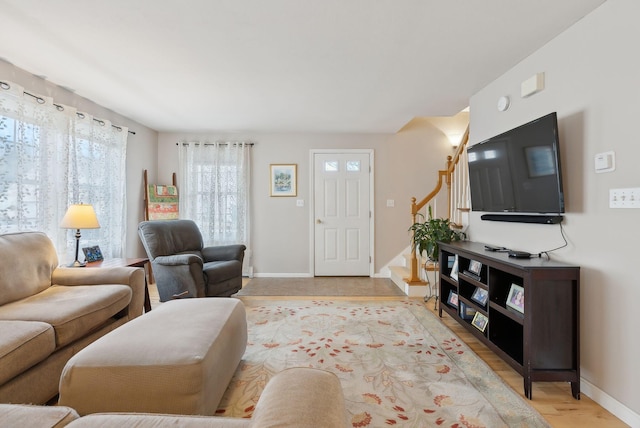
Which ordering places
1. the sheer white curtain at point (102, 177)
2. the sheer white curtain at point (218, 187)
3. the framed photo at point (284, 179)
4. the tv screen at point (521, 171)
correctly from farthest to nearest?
the framed photo at point (284, 179) → the sheer white curtain at point (218, 187) → the sheer white curtain at point (102, 177) → the tv screen at point (521, 171)

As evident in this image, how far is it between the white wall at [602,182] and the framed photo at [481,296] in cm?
56

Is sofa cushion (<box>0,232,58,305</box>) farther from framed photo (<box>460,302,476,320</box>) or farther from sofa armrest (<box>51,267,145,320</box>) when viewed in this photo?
framed photo (<box>460,302,476,320</box>)

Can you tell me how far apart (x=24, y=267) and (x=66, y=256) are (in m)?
0.99

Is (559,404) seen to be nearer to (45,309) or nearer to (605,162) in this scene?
(605,162)

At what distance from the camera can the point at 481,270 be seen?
8.01 feet

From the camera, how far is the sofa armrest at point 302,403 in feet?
2.49

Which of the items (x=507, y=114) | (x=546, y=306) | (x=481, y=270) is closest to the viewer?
(x=546, y=306)

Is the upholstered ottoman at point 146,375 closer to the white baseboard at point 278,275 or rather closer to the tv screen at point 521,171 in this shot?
the tv screen at point 521,171

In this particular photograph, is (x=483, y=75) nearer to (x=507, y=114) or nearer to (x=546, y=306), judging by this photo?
(x=507, y=114)

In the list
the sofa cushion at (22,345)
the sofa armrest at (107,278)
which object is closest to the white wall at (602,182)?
the sofa cushion at (22,345)

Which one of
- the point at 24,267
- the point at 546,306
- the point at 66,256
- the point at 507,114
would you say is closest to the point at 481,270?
the point at 546,306

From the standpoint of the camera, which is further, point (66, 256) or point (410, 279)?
point (410, 279)

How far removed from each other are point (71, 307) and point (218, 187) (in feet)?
10.1

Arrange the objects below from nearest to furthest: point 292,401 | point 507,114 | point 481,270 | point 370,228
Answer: point 292,401 → point 481,270 → point 507,114 → point 370,228
